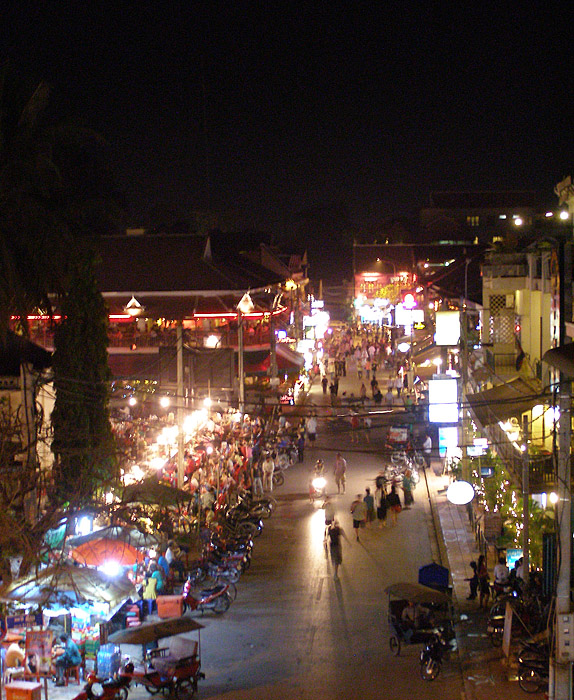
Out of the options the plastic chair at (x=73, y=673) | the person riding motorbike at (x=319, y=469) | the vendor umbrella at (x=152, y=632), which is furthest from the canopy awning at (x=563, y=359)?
the person riding motorbike at (x=319, y=469)

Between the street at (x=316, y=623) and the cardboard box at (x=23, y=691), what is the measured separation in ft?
8.59

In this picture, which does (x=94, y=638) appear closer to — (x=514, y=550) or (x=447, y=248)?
(x=514, y=550)

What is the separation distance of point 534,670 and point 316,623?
455cm

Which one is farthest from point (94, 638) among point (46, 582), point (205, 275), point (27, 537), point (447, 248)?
point (447, 248)

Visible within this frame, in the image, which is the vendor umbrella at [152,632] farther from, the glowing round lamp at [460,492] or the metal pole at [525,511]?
the glowing round lamp at [460,492]

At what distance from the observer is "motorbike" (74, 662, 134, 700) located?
1209 centimetres

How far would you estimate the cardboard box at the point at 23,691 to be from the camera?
11539mm

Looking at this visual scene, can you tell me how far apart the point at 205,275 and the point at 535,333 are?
17.9m

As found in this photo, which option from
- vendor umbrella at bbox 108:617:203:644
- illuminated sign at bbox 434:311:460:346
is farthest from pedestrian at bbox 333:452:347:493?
vendor umbrella at bbox 108:617:203:644

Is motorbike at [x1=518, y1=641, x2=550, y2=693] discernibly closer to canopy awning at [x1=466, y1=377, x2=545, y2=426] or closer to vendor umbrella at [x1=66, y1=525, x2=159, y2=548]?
canopy awning at [x1=466, y1=377, x2=545, y2=426]

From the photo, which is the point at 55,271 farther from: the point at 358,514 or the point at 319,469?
the point at 319,469

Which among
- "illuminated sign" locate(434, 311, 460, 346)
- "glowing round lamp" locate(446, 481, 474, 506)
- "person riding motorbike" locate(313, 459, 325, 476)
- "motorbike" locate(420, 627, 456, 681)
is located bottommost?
"motorbike" locate(420, 627, 456, 681)

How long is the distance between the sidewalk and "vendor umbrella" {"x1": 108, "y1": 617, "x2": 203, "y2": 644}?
4.29m

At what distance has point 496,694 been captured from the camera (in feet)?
41.3
